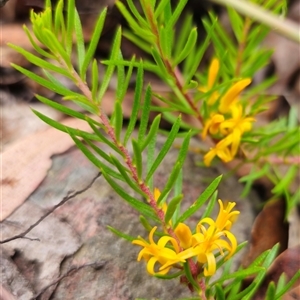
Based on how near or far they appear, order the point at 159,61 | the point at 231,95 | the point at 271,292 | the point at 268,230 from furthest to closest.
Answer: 1. the point at 268,230
2. the point at 231,95
3. the point at 159,61
4. the point at 271,292

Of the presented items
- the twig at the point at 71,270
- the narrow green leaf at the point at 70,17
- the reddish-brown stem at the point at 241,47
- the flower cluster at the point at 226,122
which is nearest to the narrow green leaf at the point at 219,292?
the twig at the point at 71,270

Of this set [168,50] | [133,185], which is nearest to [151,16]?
[168,50]

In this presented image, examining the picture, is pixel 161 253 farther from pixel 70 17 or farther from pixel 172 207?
pixel 70 17

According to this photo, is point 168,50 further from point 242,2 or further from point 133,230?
point 133,230

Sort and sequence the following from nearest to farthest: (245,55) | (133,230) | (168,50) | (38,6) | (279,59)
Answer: (168,50)
(133,230)
(245,55)
(38,6)
(279,59)

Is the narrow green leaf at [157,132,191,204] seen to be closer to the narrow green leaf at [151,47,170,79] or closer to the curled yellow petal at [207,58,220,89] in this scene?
the narrow green leaf at [151,47,170,79]

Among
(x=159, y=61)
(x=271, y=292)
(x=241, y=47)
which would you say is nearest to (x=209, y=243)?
(x=271, y=292)
